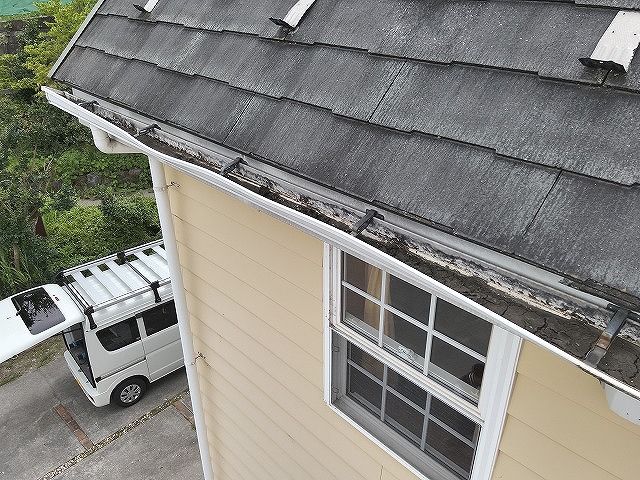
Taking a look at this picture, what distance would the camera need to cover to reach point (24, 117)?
46.6 ft

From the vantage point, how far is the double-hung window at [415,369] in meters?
2.05

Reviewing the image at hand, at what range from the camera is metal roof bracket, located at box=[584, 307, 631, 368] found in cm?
127

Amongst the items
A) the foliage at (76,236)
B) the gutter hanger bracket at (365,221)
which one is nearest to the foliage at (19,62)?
the foliage at (76,236)

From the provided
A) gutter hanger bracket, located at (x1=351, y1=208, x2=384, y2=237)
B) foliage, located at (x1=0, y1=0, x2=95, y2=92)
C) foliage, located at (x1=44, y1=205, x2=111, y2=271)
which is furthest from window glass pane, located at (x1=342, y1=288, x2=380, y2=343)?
foliage, located at (x1=0, y1=0, x2=95, y2=92)

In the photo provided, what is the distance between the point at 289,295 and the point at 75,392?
7.09 meters

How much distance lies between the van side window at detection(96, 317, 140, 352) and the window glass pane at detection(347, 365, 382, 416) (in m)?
5.53

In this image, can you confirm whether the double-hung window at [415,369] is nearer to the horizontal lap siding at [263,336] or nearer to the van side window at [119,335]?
the horizontal lap siding at [263,336]

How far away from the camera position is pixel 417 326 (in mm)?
2234

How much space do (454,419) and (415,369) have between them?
32cm

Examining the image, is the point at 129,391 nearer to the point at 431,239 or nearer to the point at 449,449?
the point at 449,449

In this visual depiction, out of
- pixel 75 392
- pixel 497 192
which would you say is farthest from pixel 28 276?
pixel 497 192

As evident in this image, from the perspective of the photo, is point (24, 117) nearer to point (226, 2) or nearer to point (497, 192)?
point (226, 2)

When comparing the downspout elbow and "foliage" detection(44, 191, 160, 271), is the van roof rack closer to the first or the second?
"foliage" detection(44, 191, 160, 271)

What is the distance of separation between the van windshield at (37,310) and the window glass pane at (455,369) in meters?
6.25
